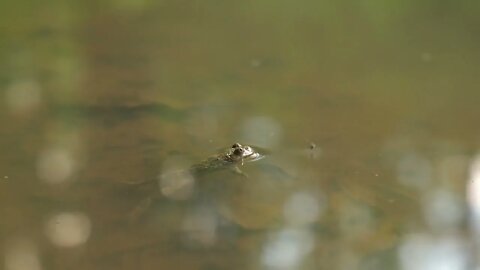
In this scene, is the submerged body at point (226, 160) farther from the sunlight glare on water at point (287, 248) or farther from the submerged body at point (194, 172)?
the sunlight glare on water at point (287, 248)

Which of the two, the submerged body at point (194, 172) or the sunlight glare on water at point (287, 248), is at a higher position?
the submerged body at point (194, 172)

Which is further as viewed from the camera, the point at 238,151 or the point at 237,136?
the point at 237,136

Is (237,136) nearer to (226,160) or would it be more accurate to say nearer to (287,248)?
(226,160)

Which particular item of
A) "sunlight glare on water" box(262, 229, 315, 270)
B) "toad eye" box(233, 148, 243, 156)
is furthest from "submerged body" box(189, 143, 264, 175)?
"sunlight glare on water" box(262, 229, 315, 270)

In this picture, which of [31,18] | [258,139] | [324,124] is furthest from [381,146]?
[31,18]

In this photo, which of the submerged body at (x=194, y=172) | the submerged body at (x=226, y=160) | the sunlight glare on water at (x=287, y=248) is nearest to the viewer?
the sunlight glare on water at (x=287, y=248)

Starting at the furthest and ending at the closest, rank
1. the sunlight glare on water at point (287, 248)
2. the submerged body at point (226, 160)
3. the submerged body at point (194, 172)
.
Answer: the submerged body at point (226, 160), the submerged body at point (194, 172), the sunlight glare on water at point (287, 248)

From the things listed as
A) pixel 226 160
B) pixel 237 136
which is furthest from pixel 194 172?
pixel 237 136

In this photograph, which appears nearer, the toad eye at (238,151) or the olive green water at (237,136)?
the olive green water at (237,136)

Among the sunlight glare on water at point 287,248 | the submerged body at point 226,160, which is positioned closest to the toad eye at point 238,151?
the submerged body at point 226,160
